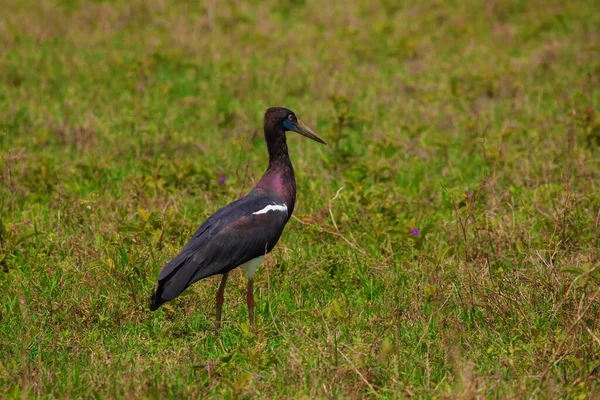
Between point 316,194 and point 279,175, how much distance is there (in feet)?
4.78

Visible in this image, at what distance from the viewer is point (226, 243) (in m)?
5.50

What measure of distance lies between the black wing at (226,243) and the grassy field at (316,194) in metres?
0.30

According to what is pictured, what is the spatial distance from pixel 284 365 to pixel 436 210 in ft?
9.27

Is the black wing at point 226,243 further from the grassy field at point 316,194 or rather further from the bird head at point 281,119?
the bird head at point 281,119

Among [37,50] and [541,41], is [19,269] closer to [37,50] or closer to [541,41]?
[37,50]

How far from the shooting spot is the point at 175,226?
659cm

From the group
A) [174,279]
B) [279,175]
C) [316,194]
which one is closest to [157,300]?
[174,279]

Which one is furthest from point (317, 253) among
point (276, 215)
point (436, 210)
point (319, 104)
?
point (319, 104)

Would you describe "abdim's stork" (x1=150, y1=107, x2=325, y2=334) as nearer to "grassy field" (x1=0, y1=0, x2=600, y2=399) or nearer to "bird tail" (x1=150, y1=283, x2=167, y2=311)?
"bird tail" (x1=150, y1=283, x2=167, y2=311)

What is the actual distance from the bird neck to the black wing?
10 centimetres

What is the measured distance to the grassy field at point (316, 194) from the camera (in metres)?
4.89

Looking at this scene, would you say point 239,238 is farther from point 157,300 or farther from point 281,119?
point 281,119

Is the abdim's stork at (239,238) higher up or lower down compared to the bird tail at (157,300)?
higher up

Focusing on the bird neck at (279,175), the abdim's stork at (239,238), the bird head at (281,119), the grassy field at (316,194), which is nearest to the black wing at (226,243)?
the abdim's stork at (239,238)
